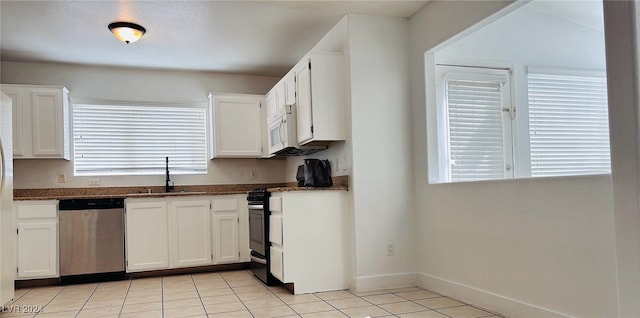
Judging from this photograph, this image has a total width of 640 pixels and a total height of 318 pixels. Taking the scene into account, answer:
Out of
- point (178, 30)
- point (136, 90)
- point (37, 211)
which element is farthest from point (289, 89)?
point (37, 211)

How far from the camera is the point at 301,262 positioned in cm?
385

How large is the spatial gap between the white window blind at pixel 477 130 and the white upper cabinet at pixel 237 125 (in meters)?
2.51

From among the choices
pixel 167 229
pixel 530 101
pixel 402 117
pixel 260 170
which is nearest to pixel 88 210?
pixel 167 229

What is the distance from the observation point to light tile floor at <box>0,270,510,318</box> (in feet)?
10.5

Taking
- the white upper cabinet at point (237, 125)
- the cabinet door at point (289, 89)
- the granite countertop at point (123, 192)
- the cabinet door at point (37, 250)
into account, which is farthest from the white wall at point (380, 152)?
the cabinet door at point (37, 250)

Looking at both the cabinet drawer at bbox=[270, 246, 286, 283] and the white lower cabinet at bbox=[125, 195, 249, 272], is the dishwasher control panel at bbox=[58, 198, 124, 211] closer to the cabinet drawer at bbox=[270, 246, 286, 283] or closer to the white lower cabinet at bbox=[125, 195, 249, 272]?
the white lower cabinet at bbox=[125, 195, 249, 272]

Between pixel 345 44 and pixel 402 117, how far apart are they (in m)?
0.80

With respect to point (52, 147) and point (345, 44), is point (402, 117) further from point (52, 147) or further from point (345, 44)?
point (52, 147)

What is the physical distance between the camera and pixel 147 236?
490 centimetres

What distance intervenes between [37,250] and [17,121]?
1.37 m

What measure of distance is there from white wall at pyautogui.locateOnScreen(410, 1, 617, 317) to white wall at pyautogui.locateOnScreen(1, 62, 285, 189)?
2.60m

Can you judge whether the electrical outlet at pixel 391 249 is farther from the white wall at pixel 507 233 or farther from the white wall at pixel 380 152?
the white wall at pixel 507 233

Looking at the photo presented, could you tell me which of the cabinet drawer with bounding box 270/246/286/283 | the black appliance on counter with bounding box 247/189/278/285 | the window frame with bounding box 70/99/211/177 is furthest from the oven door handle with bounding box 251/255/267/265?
the window frame with bounding box 70/99/211/177

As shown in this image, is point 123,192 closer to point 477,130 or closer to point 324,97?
point 324,97
